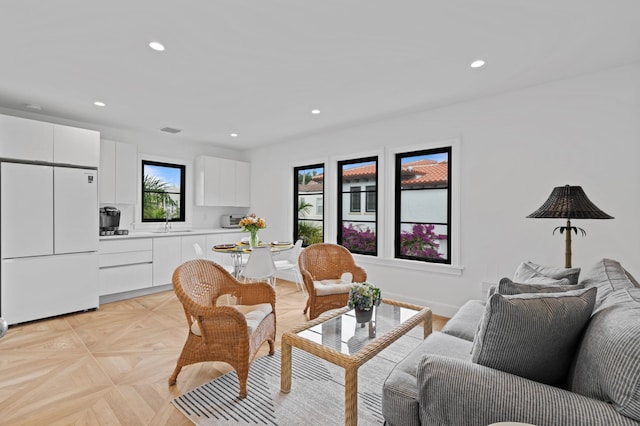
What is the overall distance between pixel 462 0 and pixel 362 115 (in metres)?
2.17

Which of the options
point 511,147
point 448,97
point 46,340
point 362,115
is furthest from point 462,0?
point 46,340

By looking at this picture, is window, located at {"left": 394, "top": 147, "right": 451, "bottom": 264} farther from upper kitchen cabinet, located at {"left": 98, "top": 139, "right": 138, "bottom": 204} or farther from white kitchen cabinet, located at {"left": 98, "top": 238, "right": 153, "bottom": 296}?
upper kitchen cabinet, located at {"left": 98, "top": 139, "right": 138, "bottom": 204}

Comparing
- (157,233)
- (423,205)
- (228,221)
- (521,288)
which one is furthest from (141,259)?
Result: (521,288)

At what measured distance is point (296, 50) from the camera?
242 cm

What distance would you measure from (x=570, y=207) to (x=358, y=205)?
2675 millimetres

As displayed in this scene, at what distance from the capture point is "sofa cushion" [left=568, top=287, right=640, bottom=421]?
3.14 feet

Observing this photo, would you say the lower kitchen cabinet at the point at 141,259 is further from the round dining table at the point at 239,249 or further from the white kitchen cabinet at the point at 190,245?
the round dining table at the point at 239,249

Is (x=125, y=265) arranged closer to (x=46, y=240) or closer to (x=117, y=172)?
(x=46, y=240)

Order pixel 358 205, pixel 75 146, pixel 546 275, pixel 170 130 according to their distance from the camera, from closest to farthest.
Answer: pixel 546 275
pixel 75 146
pixel 358 205
pixel 170 130

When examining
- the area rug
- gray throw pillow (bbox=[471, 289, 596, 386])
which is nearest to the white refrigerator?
the area rug

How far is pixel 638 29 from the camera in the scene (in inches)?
83.7

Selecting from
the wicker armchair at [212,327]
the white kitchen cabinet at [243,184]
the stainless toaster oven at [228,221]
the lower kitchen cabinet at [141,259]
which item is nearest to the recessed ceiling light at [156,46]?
the wicker armchair at [212,327]

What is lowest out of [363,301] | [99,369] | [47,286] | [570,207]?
[99,369]

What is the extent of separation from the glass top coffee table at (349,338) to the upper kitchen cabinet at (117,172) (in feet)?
12.4
